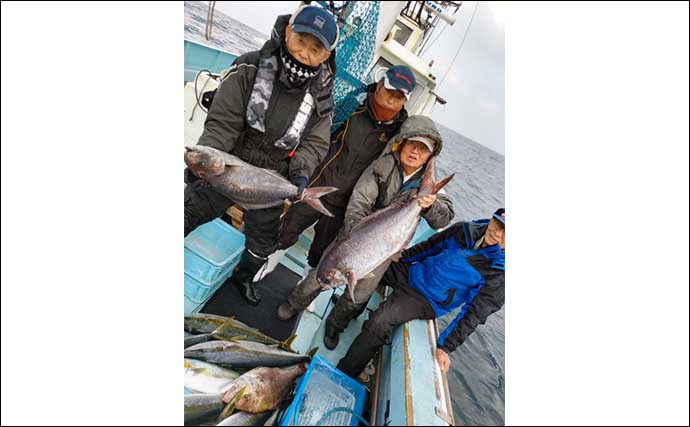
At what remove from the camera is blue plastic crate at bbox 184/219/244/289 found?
309 centimetres

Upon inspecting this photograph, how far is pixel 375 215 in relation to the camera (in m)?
2.98

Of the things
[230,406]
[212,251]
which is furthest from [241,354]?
[212,251]

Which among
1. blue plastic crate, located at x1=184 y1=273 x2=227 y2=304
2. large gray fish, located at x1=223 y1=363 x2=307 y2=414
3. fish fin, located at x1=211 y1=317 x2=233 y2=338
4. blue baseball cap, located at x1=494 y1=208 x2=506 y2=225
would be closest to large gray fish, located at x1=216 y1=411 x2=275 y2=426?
large gray fish, located at x1=223 y1=363 x2=307 y2=414

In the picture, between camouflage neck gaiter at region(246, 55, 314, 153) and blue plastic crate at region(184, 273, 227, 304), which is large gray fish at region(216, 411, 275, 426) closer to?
blue plastic crate at region(184, 273, 227, 304)

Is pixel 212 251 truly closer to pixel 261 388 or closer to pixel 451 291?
pixel 261 388

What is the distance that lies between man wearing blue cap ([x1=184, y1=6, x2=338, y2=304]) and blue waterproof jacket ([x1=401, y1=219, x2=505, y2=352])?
169 centimetres

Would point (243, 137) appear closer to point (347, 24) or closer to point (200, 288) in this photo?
point (200, 288)

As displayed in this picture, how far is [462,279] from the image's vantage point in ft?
10.8

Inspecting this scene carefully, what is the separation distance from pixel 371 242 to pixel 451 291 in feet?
3.76

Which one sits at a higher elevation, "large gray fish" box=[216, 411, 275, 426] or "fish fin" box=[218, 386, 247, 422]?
"fish fin" box=[218, 386, 247, 422]

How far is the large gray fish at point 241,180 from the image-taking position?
2.54 metres

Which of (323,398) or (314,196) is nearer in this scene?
(323,398)

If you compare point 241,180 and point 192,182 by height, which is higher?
point 241,180

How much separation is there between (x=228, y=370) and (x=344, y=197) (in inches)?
82.6
